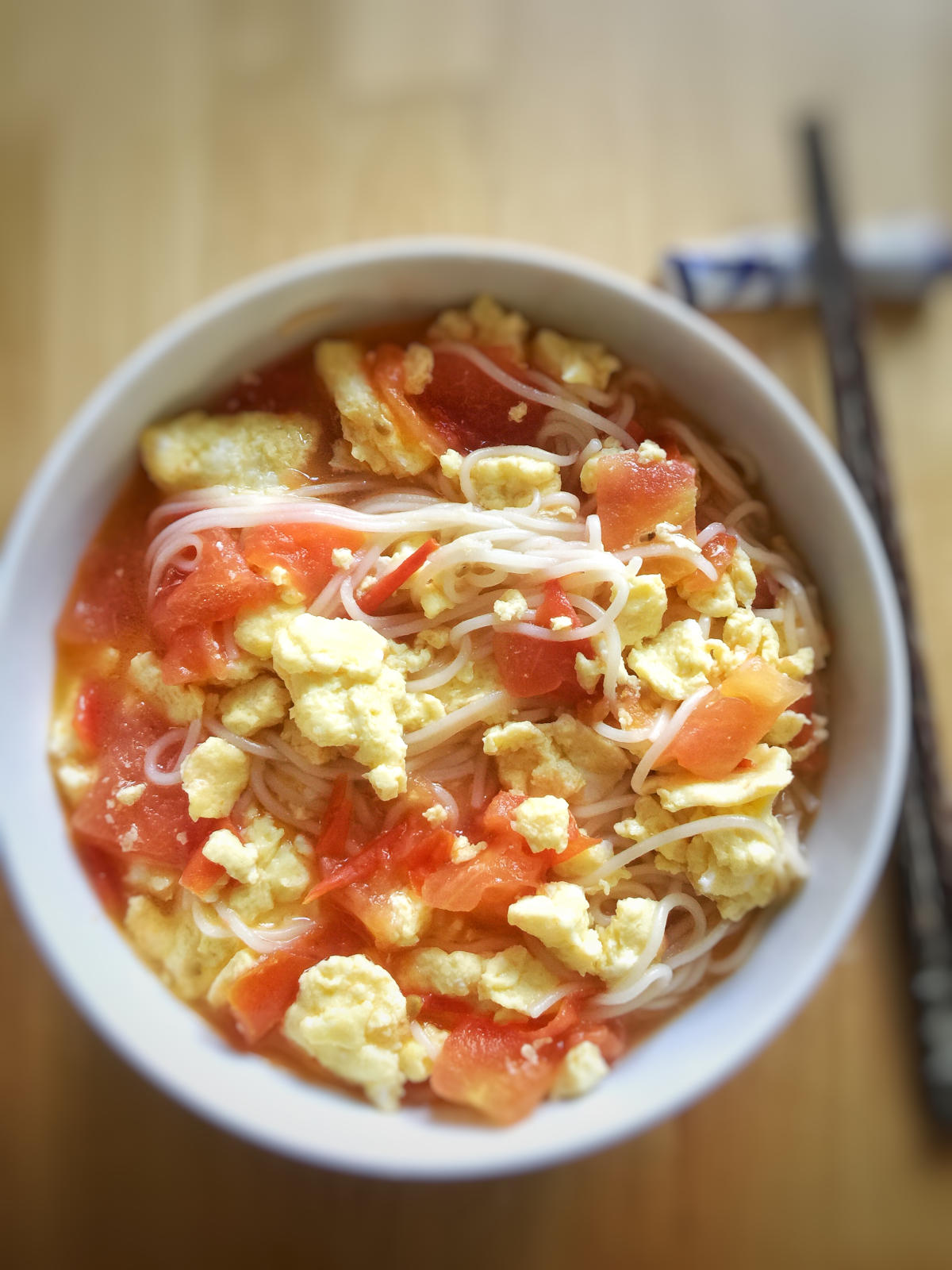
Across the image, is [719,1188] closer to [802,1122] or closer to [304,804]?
Result: [802,1122]

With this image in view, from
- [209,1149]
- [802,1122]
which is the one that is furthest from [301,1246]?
[802,1122]

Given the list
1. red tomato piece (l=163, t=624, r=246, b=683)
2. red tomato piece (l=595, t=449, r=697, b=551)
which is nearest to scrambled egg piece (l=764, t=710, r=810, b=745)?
red tomato piece (l=595, t=449, r=697, b=551)

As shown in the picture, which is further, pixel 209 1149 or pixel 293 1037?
pixel 209 1149

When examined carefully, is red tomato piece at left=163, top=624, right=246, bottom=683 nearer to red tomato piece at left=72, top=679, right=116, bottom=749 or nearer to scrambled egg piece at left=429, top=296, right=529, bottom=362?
red tomato piece at left=72, top=679, right=116, bottom=749

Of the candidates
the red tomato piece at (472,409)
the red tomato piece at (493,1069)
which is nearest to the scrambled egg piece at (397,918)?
the red tomato piece at (493,1069)

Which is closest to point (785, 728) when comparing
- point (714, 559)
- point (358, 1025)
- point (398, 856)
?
point (714, 559)

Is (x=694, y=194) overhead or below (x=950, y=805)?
overhead

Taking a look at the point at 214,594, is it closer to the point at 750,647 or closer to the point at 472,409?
the point at 472,409
